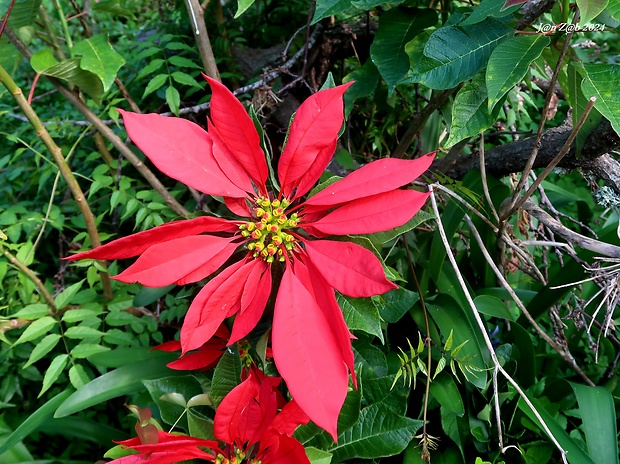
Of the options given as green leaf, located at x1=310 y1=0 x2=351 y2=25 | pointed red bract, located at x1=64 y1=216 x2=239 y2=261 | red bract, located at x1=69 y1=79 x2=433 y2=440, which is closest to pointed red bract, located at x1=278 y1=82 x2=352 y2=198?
red bract, located at x1=69 y1=79 x2=433 y2=440

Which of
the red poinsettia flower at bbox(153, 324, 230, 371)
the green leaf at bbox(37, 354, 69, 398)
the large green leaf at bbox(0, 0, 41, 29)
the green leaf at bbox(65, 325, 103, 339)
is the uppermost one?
the large green leaf at bbox(0, 0, 41, 29)

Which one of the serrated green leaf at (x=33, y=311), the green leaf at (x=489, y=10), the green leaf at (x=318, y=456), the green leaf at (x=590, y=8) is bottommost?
the green leaf at (x=318, y=456)

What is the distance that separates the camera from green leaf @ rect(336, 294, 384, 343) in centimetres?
53

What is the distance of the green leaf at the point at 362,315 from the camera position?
0.53 meters

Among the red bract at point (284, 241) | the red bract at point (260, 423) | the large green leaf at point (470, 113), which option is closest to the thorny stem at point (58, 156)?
the red bract at point (284, 241)

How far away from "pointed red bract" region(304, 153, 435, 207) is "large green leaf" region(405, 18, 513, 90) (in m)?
0.17

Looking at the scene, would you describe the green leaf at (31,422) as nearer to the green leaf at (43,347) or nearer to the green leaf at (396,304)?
the green leaf at (43,347)

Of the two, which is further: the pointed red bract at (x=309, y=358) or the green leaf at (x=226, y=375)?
the green leaf at (x=226, y=375)

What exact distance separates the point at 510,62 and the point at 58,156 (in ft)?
2.21

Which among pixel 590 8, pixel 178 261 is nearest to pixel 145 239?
pixel 178 261

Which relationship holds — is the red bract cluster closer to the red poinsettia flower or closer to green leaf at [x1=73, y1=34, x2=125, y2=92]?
the red poinsettia flower

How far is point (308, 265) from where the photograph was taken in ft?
1.72

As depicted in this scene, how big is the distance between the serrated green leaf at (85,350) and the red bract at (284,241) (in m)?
0.42

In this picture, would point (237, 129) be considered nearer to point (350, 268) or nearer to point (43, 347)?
point (350, 268)
